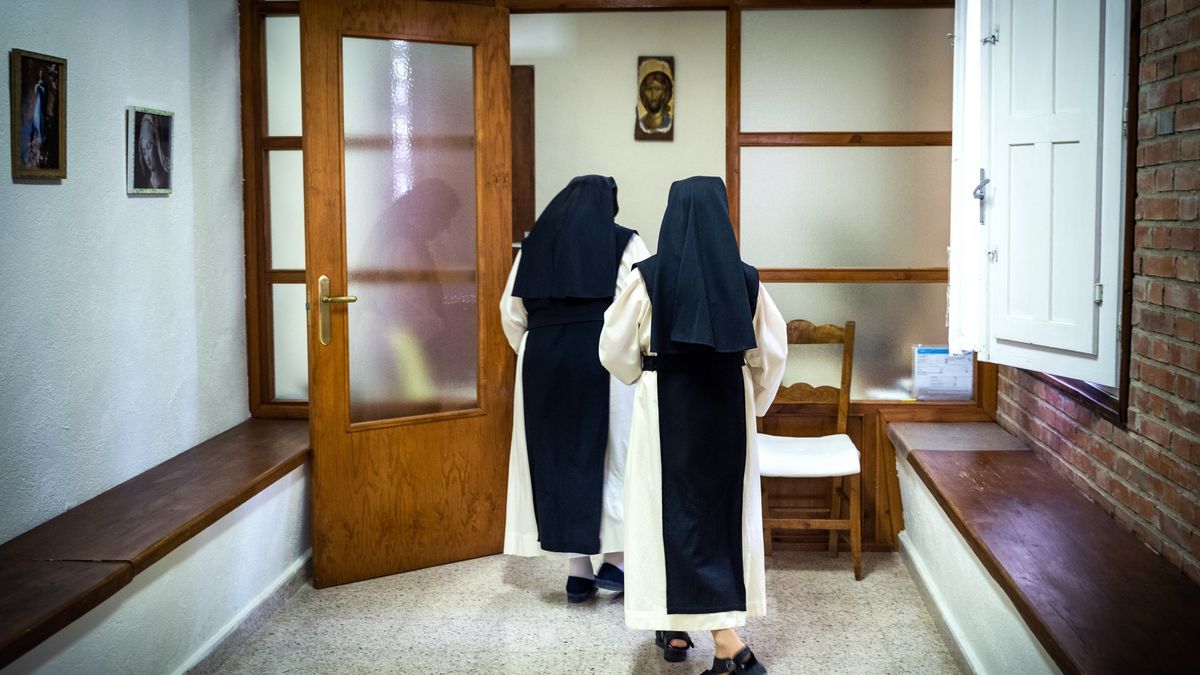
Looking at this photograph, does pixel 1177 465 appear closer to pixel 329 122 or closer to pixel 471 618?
pixel 471 618

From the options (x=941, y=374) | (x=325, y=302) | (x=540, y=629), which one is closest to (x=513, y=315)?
(x=325, y=302)

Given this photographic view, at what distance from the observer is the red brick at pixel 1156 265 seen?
292 centimetres

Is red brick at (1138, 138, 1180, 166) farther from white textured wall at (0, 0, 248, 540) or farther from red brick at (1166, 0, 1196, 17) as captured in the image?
white textured wall at (0, 0, 248, 540)

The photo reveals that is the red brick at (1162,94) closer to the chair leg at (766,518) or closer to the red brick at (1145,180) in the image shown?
the red brick at (1145,180)

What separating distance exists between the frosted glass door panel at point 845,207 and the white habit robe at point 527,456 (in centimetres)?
86

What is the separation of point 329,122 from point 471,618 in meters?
1.80

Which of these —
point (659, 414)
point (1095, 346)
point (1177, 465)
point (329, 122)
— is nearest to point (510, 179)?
point (329, 122)

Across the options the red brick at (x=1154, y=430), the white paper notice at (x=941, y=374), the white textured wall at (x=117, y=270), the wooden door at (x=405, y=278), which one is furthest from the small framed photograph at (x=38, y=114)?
the white paper notice at (x=941, y=374)

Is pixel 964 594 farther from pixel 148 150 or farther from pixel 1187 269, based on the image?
pixel 148 150

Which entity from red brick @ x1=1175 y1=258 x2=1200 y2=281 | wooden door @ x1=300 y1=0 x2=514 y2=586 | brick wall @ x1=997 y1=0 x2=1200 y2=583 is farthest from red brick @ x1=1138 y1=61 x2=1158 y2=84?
wooden door @ x1=300 y1=0 x2=514 y2=586

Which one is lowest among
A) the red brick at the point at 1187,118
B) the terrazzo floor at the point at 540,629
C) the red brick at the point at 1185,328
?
the terrazzo floor at the point at 540,629

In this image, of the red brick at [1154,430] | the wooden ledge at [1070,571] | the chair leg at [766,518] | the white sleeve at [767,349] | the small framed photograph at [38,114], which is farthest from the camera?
the chair leg at [766,518]

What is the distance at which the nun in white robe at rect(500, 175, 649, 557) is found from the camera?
403cm

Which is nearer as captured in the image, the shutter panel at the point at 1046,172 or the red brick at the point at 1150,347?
the red brick at the point at 1150,347
